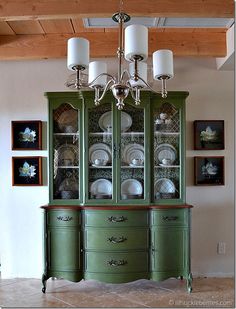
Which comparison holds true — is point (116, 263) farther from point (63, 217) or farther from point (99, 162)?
point (99, 162)

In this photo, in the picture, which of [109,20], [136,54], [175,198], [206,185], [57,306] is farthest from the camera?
[206,185]

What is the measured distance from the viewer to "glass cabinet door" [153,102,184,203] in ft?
10.1

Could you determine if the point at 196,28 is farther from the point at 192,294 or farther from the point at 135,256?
the point at 192,294

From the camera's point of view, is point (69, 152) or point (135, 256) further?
point (69, 152)

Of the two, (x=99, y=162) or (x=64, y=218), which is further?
(x=99, y=162)

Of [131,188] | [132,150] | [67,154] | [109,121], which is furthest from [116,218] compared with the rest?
[109,121]

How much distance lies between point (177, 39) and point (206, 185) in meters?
1.56

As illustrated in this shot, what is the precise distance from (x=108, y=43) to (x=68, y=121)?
2.93ft

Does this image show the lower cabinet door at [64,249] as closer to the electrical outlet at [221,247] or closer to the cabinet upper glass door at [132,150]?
the cabinet upper glass door at [132,150]

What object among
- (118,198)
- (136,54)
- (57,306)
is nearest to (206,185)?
(118,198)

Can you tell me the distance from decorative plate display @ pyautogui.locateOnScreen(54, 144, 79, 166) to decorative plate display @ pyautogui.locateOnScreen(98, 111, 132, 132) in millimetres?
348

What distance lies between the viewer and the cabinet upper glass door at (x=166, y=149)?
307 cm

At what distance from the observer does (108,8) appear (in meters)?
2.32

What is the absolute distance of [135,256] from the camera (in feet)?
9.31
